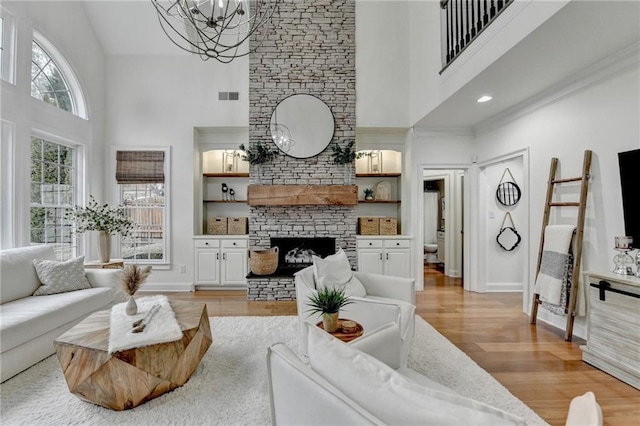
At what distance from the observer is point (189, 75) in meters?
5.00

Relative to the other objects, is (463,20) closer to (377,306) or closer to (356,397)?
(377,306)

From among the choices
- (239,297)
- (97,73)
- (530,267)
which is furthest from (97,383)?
(97,73)

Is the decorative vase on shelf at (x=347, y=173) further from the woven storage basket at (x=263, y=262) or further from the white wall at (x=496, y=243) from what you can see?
the white wall at (x=496, y=243)

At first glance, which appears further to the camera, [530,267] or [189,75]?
[189,75]

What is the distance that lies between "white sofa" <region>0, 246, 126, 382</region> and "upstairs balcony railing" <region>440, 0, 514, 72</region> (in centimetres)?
468

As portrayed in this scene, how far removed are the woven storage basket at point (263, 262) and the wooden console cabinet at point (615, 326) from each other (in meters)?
3.59

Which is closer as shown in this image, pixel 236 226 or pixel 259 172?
pixel 259 172

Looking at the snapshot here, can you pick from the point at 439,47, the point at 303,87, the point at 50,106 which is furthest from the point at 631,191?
the point at 50,106

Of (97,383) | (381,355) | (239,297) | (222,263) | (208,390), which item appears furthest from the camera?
(222,263)

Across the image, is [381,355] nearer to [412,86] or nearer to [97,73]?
[412,86]

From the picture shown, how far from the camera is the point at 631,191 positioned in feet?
8.30

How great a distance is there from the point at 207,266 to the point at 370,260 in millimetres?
2667

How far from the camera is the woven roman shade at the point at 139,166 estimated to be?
16.4 feet

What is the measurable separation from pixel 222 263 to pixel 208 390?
301cm
